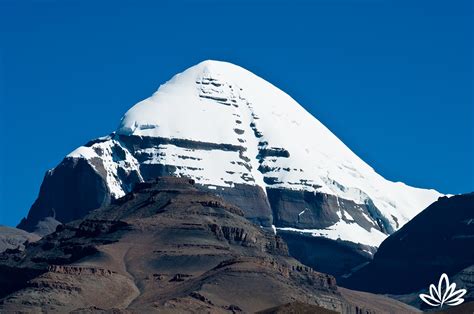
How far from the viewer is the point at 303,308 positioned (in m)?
196

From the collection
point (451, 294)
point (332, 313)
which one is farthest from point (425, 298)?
point (332, 313)

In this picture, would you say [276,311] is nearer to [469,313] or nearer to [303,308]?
[303,308]

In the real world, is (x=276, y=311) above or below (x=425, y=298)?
above

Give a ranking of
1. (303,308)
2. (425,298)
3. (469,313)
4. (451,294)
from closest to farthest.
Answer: (451,294) < (425,298) < (469,313) < (303,308)

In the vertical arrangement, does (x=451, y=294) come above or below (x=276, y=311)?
below

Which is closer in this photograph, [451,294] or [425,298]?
[451,294]

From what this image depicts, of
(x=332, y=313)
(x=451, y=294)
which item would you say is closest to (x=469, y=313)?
(x=332, y=313)

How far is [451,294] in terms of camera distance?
148 metres

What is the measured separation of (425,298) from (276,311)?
39129mm

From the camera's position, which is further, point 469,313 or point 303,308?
point 303,308

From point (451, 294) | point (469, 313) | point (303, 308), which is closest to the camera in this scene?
point (451, 294)

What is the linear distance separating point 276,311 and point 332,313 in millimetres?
11218

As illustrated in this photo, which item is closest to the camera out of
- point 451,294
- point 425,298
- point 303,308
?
point 451,294

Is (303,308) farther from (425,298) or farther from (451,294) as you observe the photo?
(451,294)
